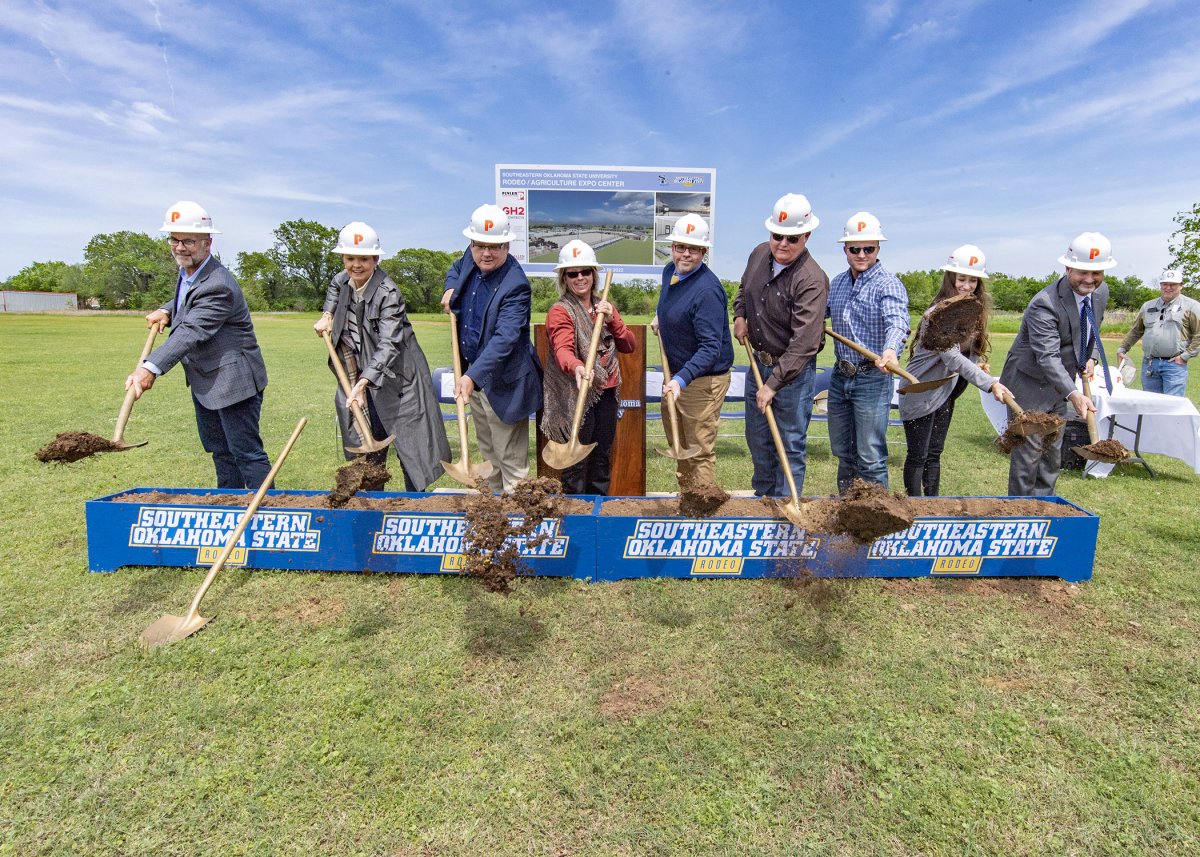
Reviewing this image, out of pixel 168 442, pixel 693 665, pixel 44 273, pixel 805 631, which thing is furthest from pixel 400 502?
pixel 44 273

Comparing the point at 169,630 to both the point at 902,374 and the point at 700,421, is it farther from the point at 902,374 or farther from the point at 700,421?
the point at 902,374

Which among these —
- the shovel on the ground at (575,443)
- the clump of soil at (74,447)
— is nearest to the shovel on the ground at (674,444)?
the shovel on the ground at (575,443)

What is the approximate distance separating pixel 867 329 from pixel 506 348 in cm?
231

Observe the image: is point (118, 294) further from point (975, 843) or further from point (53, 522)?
point (975, 843)

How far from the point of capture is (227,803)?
2.39m

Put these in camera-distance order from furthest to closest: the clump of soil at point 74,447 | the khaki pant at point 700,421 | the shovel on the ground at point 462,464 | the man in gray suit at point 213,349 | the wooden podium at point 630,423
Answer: the wooden podium at point 630,423, the khaki pant at point 700,421, the man in gray suit at point 213,349, the shovel on the ground at point 462,464, the clump of soil at point 74,447

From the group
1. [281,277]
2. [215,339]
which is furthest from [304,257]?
[215,339]

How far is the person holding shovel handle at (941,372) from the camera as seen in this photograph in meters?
4.48

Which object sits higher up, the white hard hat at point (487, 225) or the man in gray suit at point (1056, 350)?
the white hard hat at point (487, 225)

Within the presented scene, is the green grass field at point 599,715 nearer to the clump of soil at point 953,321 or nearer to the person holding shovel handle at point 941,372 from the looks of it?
the person holding shovel handle at point 941,372

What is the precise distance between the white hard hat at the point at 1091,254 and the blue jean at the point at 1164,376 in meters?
4.29

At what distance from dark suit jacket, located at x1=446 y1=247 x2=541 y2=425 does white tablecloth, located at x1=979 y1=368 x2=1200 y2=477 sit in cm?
456

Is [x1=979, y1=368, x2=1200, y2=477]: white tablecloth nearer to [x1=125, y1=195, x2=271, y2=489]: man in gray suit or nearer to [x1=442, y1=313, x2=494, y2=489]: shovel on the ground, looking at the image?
[x1=442, y1=313, x2=494, y2=489]: shovel on the ground

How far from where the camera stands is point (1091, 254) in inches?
169
